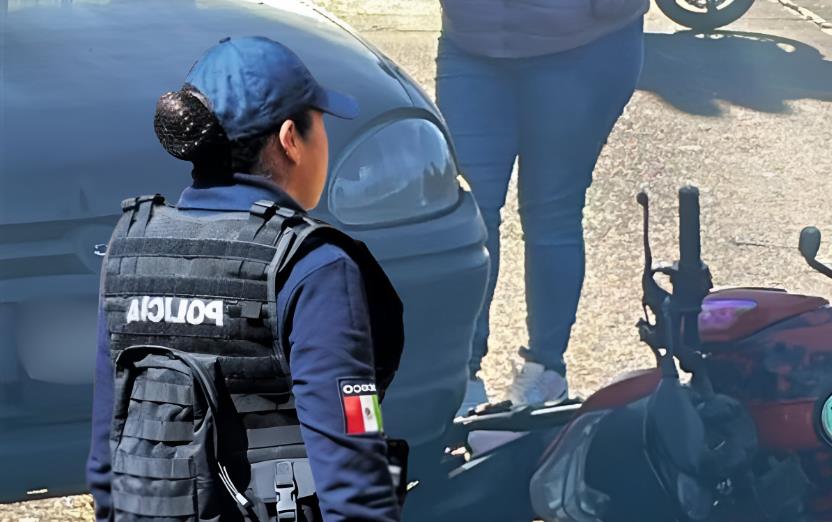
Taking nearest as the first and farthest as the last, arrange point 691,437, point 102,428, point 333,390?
point 333,390
point 102,428
point 691,437

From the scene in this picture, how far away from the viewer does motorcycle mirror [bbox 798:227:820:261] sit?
3.75 m

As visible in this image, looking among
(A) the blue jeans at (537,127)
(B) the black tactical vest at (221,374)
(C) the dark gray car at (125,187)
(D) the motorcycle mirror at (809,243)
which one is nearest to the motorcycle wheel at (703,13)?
(A) the blue jeans at (537,127)

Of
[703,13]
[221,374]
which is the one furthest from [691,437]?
[221,374]

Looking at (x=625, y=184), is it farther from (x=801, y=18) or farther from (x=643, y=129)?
(x=801, y=18)

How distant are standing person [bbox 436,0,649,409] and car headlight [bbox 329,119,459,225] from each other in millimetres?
181

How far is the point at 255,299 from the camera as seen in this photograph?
6.01 feet

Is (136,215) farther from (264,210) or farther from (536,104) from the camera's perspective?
(536,104)

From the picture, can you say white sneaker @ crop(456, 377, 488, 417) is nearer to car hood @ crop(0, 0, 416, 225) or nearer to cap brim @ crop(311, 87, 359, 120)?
car hood @ crop(0, 0, 416, 225)

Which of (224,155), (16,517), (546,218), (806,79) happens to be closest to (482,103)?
(546,218)

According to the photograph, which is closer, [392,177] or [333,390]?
[333,390]

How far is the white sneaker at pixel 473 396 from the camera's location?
3723 millimetres

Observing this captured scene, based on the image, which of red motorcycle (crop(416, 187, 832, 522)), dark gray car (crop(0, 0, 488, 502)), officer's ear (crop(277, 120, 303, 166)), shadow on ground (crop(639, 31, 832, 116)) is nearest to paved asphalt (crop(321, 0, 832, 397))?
shadow on ground (crop(639, 31, 832, 116))

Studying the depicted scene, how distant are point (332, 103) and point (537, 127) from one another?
1813 mm

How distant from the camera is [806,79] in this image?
13.1 feet
